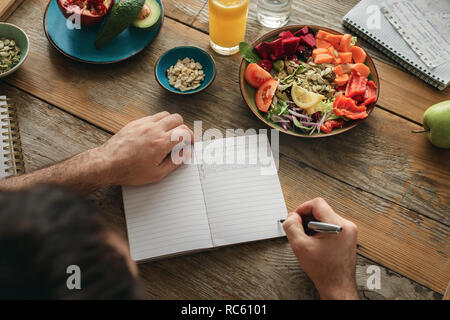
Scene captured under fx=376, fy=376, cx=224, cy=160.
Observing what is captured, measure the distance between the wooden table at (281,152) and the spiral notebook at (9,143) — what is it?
1.0 inches

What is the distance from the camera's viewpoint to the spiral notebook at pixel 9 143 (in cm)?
112

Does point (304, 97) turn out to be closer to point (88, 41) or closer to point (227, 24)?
point (227, 24)

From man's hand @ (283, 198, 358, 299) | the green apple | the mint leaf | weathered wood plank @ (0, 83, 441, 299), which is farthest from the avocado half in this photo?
the green apple

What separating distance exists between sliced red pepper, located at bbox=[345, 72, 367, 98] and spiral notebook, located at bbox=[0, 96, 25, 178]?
3.41ft

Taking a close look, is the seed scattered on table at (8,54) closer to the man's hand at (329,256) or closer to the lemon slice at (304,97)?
the lemon slice at (304,97)

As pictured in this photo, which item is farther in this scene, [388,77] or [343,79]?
[388,77]

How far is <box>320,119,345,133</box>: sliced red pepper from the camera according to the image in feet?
3.77

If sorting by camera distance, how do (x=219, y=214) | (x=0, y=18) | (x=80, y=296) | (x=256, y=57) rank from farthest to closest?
1. (x=0, y=18)
2. (x=256, y=57)
3. (x=219, y=214)
4. (x=80, y=296)

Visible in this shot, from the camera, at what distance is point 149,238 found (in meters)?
1.06

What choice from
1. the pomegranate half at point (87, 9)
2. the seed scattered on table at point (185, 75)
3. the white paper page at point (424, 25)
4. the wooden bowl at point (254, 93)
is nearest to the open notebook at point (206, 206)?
the wooden bowl at point (254, 93)

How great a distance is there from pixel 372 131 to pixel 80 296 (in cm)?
100

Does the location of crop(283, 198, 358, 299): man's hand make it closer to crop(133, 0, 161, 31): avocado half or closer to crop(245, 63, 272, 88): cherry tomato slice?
crop(245, 63, 272, 88): cherry tomato slice
